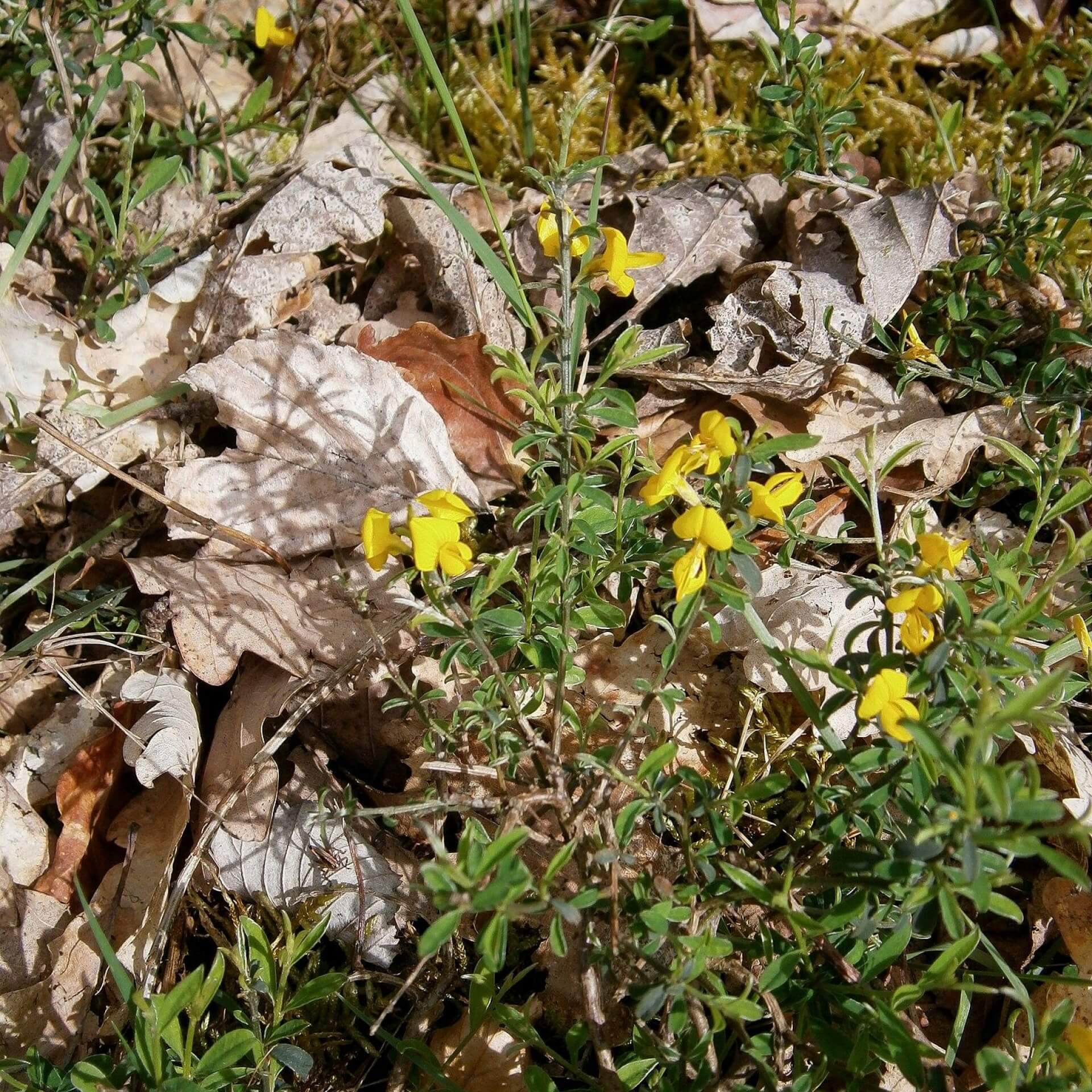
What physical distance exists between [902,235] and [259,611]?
2391 millimetres

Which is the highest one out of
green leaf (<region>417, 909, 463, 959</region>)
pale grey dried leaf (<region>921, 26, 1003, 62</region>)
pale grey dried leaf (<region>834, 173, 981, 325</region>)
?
pale grey dried leaf (<region>921, 26, 1003, 62</region>)

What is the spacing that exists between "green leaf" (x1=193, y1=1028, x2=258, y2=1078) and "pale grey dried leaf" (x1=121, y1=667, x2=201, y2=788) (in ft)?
2.71

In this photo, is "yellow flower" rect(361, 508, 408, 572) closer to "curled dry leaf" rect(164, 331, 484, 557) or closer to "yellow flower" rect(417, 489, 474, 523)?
"yellow flower" rect(417, 489, 474, 523)

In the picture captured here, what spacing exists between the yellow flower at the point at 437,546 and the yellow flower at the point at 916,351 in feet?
5.57

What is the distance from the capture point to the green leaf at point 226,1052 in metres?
1.86

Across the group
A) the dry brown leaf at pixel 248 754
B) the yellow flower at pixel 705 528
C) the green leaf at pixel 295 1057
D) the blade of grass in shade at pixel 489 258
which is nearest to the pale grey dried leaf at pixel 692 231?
the blade of grass in shade at pixel 489 258

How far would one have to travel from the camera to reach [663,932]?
1749 mm

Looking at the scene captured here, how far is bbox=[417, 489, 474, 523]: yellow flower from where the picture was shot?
5.95ft

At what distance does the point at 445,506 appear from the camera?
184 cm

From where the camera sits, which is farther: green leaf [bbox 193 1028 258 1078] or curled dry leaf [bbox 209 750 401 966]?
curled dry leaf [bbox 209 750 401 966]

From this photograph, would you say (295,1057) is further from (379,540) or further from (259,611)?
(259,611)

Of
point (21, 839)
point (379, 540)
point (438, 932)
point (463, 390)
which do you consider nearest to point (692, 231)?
point (463, 390)

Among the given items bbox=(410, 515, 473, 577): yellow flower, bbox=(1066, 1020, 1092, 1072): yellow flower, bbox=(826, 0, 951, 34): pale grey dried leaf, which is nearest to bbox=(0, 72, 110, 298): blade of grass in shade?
bbox=(410, 515, 473, 577): yellow flower

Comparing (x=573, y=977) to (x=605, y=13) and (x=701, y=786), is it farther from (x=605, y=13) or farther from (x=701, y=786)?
(x=605, y=13)
